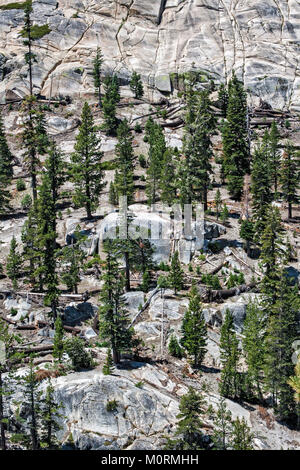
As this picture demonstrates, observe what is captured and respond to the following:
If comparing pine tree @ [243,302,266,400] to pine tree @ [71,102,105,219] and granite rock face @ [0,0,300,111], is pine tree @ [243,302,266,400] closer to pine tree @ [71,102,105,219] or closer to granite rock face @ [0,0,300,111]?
pine tree @ [71,102,105,219]

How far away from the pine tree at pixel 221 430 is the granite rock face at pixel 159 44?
224ft

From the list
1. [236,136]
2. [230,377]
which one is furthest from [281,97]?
[230,377]

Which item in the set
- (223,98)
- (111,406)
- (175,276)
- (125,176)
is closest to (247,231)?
(175,276)

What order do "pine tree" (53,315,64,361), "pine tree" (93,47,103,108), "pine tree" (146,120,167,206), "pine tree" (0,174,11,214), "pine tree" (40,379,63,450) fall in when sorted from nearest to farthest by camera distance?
"pine tree" (40,379,63,450) → "pine tree" (53,315,64,361) → "pine tree" (146,120,167,206) → "pine tree" (0,174,11,214) → "pine tree" (93,47,103,108)

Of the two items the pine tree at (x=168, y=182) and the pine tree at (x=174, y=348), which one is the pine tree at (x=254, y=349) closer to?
the pine tree at (x=174, y=348)

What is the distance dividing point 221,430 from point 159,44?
281 feet

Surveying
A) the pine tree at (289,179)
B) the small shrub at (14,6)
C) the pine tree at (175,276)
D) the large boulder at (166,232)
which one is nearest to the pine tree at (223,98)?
the pine tree at (289,179)

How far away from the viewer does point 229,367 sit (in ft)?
120

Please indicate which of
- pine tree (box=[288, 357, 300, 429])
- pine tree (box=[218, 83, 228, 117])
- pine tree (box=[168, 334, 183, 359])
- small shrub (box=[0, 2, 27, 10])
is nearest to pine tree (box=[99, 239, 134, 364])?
pine tree (box=[168, 334, 183, 359])

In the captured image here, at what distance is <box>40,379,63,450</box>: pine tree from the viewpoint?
29.4 m

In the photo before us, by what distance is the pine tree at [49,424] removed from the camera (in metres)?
29.4

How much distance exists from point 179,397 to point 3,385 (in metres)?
12.2

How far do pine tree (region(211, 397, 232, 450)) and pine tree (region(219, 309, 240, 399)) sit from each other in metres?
3.52

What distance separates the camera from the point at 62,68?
93438 millimetres
